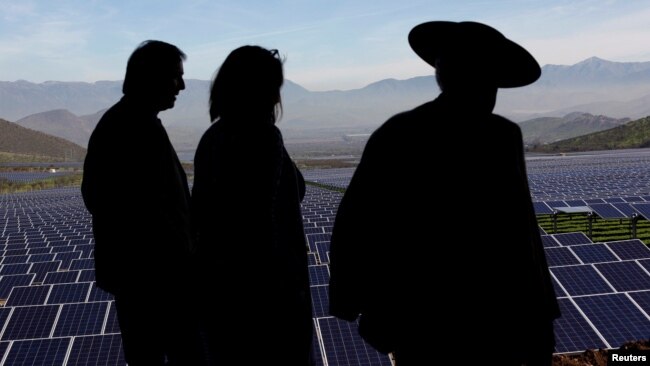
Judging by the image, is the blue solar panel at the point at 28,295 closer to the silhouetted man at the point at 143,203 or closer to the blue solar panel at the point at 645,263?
the silhouetted man at the point at 143,203

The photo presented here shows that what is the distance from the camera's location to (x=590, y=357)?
593 cm

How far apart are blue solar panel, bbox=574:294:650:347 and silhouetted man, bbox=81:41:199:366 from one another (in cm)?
495

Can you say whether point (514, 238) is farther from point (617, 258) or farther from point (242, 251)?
point (617, 258)

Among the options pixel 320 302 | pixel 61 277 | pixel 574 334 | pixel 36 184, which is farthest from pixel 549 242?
pixel 36 184

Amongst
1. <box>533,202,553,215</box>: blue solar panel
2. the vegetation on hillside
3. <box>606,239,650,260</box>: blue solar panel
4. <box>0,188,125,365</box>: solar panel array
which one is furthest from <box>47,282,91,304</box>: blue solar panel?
the vegetation on hillside

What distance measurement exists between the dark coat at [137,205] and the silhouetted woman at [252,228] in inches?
9.0

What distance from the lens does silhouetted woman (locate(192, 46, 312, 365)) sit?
2.77m

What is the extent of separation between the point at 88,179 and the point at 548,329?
2383mm

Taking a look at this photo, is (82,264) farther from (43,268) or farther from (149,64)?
(149,64)

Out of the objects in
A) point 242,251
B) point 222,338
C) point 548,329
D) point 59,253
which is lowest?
point 59,253

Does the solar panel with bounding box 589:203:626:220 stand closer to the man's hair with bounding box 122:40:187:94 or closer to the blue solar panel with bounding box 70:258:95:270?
the blue solar panel with bounding box 70:258:95:270

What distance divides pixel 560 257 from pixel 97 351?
627 cm

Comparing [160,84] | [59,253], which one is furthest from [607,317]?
[59,253]

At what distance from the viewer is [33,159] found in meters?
110
